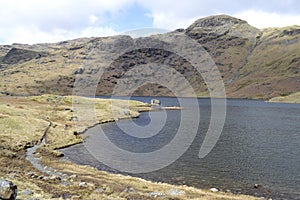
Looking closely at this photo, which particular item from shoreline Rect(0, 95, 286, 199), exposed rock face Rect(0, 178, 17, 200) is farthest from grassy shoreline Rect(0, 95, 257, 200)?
exposed rock face Rect(0, 178, 17, 200)

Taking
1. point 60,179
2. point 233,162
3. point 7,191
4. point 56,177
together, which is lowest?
point 60,179

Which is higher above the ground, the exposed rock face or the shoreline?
the exposed rock face

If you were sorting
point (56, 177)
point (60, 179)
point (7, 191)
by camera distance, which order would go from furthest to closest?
point (56, 177) < point (60, 179) < point (7, 191)

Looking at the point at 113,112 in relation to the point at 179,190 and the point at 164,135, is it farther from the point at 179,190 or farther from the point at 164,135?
the point at 179,190

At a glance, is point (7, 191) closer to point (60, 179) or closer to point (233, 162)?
point (60, 179)

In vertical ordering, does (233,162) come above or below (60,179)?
above

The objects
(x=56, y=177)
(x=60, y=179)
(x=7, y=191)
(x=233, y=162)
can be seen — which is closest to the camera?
(x=7, y=191)

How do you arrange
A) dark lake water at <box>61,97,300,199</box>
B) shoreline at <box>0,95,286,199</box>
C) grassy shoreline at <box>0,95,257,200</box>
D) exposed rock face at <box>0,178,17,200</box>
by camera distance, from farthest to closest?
dark lake water at <box>61,97,300,199</box>
shoreline at <box>0,95,286,199</box>
grassy shoreline at <box>0,95,257,200</box>
exposed rock face at <box>0,178,17,200</box>

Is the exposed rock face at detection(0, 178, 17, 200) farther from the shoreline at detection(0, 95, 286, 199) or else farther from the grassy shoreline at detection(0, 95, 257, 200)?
the shoreline at detection(0, 95, 286, 199)

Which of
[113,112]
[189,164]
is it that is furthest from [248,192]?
[113,112]

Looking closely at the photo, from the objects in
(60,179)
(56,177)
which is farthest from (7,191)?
(56,177)

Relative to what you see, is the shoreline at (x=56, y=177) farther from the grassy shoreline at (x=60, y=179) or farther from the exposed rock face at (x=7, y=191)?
the exposed rock face at (x=7, y=191)

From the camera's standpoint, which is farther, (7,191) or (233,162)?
(233,162)

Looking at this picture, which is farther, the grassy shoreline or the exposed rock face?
the grassy shoreline
